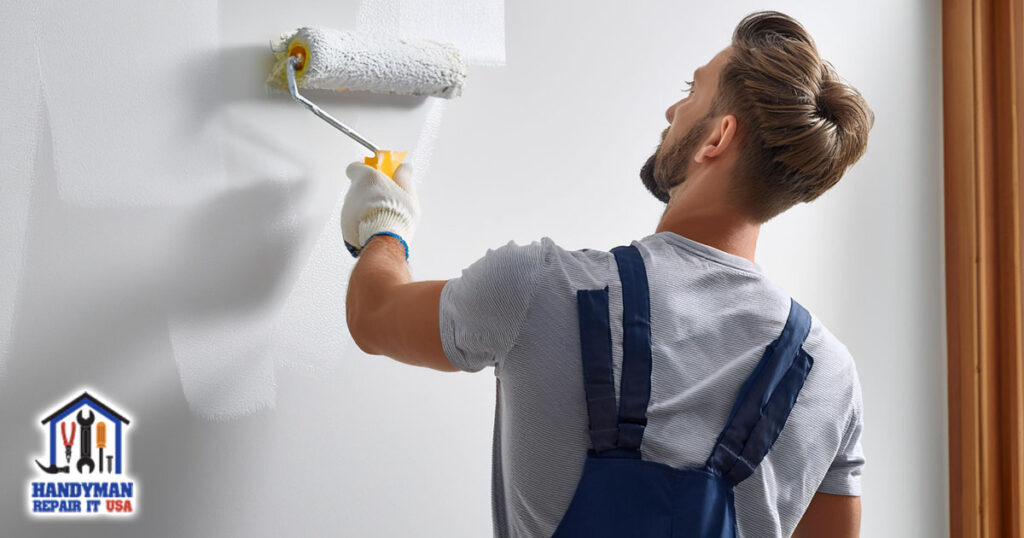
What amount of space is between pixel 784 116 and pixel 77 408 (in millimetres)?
844

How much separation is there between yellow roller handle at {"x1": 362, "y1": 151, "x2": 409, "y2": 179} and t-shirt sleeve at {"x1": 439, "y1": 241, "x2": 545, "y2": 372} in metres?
0.28

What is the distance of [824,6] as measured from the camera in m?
1.57

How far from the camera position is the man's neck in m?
1.00

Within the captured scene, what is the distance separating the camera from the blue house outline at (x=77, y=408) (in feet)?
3.23

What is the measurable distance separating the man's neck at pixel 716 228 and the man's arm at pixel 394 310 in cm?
30

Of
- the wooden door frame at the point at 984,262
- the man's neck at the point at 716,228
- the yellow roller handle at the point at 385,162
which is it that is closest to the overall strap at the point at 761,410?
the man's neck at the point at 716,228

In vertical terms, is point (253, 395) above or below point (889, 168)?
below

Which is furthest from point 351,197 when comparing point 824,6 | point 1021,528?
point 1021,528

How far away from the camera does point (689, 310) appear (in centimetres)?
92

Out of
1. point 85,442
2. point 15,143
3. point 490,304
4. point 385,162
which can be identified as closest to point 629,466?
point 490,304

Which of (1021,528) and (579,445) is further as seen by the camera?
(1021,528)

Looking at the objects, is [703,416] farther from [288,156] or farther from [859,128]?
[288,156]

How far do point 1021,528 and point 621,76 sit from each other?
1113 millimetres

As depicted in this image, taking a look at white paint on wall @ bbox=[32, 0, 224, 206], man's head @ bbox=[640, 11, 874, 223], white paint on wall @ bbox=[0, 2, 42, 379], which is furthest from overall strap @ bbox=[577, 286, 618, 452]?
white paint on wall @ bbox=[0, 2, 42, 379]
